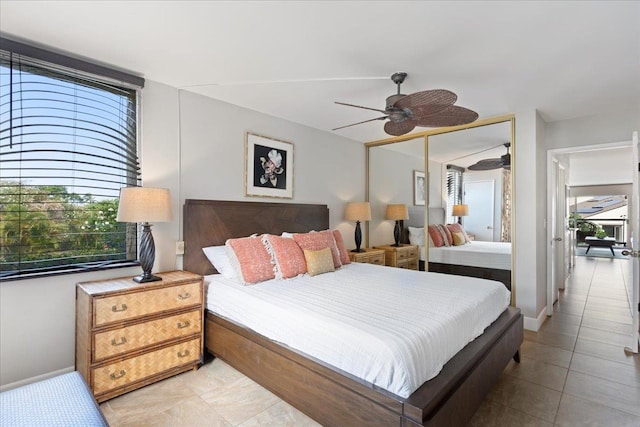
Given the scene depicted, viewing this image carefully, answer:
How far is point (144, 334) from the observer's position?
2227 mm

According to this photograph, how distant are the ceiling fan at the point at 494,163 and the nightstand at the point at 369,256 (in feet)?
5.43

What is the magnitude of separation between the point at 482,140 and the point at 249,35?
10.2ft

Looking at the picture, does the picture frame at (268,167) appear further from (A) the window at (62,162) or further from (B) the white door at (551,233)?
(B) the white door at (551,233)

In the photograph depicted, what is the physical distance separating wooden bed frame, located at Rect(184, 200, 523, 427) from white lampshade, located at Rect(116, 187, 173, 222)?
1.77 feet

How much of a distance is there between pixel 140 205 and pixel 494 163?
12.4 ft

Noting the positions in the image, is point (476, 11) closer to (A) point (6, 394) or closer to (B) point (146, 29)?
(B) point (146, 29)

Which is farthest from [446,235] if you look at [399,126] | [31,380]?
[31,380]

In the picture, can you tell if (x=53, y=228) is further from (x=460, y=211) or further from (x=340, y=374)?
(x=460, y=211)

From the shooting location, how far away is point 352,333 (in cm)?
161

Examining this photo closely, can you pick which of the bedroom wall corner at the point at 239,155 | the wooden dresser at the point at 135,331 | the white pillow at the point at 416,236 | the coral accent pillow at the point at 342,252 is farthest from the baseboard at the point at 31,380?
the white pillow at the point at 416,236

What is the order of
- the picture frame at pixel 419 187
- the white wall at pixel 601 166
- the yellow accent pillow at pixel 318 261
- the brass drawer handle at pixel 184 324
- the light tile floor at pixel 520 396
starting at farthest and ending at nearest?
the white wall at pixel 601 166 < the picture frame at pixel 419 187 < the yellow accent pillow at pixel 318 261 < the brass drawer handle at pixel 184 324 < the light tile floor at pixel 520 396

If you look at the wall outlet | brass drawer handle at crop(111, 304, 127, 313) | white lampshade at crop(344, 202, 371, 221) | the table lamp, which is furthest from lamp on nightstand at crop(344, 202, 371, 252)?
brass drawer handle at crop(111, 304, 127, 313)

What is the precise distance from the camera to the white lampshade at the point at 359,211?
14.6ft

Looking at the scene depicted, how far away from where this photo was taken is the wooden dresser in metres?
2.04
